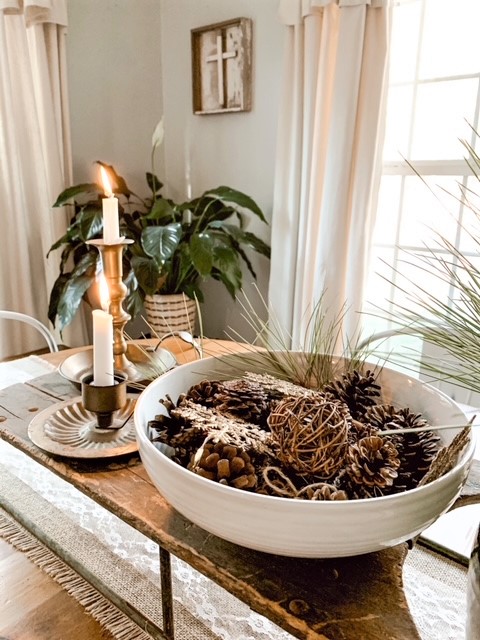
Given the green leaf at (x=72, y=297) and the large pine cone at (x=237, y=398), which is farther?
the green leaf at (x=72, y=297)

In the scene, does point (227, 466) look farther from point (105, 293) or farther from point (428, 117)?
point (428, 117)

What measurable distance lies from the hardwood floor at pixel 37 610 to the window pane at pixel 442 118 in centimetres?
192

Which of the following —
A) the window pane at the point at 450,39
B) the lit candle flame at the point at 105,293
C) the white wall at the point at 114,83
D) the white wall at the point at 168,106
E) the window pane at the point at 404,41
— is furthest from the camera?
the white wall at the point at 114,83

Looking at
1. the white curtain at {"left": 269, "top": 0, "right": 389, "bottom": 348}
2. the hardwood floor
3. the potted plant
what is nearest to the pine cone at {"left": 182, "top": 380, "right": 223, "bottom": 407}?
the hardwood floor

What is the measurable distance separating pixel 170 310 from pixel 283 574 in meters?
1.95

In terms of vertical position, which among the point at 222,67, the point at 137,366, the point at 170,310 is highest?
the point at 222,67

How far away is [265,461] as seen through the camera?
547 mm

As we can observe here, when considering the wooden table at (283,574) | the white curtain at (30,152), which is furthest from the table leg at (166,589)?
the white curtain at (30,152)

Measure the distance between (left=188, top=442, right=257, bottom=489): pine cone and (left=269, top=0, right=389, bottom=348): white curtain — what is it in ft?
4.38

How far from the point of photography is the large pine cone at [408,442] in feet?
1.73

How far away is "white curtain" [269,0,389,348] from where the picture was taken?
1.86m

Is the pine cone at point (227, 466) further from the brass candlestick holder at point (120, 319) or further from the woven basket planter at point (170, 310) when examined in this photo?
the woven basket planter at point (170, 310)

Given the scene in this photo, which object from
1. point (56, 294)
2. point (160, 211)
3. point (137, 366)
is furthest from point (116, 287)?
point (56, 294)

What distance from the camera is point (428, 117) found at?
2.02m
